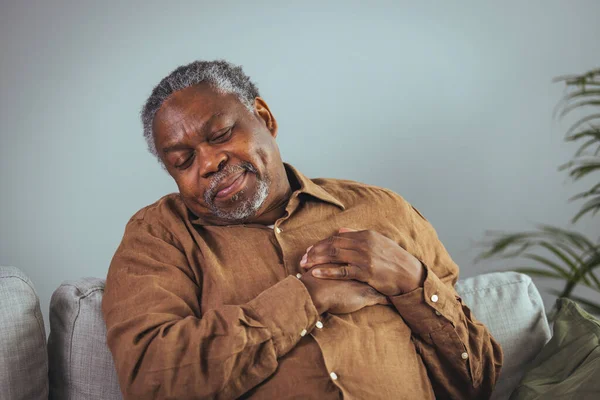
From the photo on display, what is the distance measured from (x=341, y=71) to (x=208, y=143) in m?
0.99

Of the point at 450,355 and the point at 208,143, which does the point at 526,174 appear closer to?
the point at 450,355

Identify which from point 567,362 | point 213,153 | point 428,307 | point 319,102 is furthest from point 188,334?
point 319,102

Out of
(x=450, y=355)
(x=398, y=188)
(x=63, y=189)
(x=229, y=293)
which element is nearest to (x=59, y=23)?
(x=63, y=189)

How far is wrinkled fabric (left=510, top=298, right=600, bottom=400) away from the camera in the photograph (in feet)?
4.64

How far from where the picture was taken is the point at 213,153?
5.04 feet

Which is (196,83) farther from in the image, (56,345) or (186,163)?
(56,345)

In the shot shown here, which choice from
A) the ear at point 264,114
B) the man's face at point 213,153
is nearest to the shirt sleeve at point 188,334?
the man's face at point 213,153

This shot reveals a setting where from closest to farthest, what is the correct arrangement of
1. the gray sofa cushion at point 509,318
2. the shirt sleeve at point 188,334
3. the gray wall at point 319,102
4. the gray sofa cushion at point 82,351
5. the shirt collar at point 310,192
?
the shirt sleeve at point 188,334 → the gray sofa cushion at point 82,351 → the shirt collar at point 310,192 → the gray sofa cushion at point 509,318 → the gray wall at point 319,102

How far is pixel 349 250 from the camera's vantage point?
147cm

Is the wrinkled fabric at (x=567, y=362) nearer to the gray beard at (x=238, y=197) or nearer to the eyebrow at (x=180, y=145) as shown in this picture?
the gray beard at (x=238, y=197)

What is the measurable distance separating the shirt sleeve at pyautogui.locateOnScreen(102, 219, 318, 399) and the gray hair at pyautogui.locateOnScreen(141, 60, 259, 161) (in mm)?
380

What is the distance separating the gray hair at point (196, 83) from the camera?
159 cm

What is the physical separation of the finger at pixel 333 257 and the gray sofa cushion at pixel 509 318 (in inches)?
21.1

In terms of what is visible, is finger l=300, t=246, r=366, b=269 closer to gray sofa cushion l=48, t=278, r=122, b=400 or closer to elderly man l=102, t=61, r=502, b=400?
elderly man l=102, t=61, r=502, b=400
